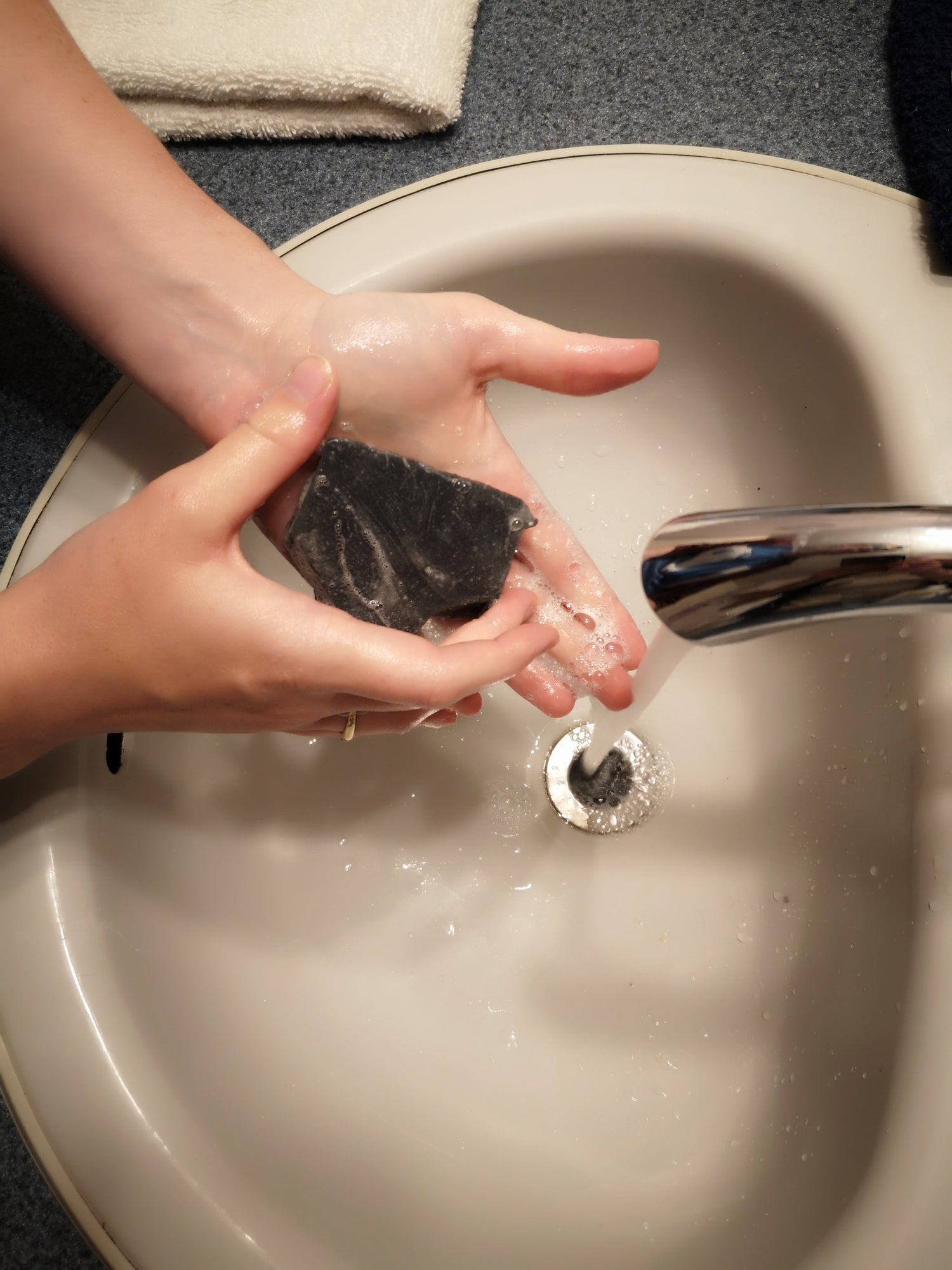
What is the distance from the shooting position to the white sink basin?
1.25 ft

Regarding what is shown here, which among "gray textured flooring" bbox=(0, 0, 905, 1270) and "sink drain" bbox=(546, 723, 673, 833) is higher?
A: "gray textured flooring" bbox=(0, 0, 905, 1270)

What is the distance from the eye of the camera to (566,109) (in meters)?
0.57

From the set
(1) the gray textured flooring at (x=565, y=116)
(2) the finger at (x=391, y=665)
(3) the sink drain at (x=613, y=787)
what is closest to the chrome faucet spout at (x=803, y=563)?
(2) the finger at (x=391, y=665)

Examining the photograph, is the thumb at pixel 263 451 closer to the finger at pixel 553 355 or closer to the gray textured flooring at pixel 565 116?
the finger at pixel 553 355

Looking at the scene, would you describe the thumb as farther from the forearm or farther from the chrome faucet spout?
the chrome faucet spout

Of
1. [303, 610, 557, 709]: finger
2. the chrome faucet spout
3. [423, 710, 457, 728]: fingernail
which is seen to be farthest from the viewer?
[423, 710, 457, 728]: fingernail

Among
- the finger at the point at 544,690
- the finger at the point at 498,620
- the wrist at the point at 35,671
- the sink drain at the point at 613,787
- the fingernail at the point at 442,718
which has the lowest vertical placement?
the sink drain at the point at 613,787

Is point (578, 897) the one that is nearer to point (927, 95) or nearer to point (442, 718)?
point (442, 718)

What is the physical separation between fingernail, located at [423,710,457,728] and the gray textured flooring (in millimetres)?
352

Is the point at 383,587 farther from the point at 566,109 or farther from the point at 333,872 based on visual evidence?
the point at 566,109

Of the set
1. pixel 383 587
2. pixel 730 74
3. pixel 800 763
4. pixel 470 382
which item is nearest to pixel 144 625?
pixel 383 587

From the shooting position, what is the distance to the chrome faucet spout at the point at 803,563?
0.83 ft

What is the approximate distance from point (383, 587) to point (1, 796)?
24 cm

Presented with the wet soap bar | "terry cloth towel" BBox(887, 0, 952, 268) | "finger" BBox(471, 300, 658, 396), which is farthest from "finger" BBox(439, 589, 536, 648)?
"terry cloth towel" BBox(887, 0, 952, 268)
